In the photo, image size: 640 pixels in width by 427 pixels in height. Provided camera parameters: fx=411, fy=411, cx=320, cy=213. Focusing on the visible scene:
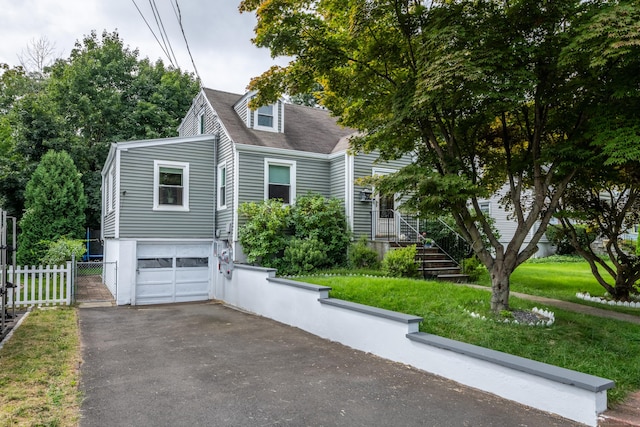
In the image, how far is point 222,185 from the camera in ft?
46.1

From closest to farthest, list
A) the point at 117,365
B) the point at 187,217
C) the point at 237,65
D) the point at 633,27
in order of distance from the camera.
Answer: the point at 633,27, the point at 117,365, the point at 237,65, the point at 187,217

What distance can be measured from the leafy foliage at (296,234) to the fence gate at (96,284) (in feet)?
14.7

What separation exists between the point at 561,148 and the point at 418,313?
3.44 meters

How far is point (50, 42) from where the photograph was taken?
3038 centimetres

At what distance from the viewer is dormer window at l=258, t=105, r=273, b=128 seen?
14630mm

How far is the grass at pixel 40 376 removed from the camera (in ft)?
13.1

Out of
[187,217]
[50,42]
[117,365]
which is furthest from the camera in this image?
[50,42]

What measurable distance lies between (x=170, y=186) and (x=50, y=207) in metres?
9.65

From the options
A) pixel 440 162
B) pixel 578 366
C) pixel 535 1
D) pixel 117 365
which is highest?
pixel 535 1

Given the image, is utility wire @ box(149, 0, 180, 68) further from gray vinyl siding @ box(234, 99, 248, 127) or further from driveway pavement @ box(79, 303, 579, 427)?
driveway pavement @ box(79, 303, 579, 427)

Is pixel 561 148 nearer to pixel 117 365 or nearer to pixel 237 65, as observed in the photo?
pixel 117 365

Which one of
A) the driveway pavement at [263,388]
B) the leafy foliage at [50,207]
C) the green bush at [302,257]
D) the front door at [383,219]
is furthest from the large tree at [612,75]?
the leafy foliage at [50,207]

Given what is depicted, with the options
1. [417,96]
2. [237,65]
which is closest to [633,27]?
[417,96]

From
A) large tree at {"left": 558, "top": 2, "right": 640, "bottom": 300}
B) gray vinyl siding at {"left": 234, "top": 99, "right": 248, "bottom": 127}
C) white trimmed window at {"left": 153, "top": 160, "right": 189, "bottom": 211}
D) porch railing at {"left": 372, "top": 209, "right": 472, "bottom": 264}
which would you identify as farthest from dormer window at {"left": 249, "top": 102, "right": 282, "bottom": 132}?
large tree at {"left": 558, "top": 2, "right": 640, "bottom": 300}
